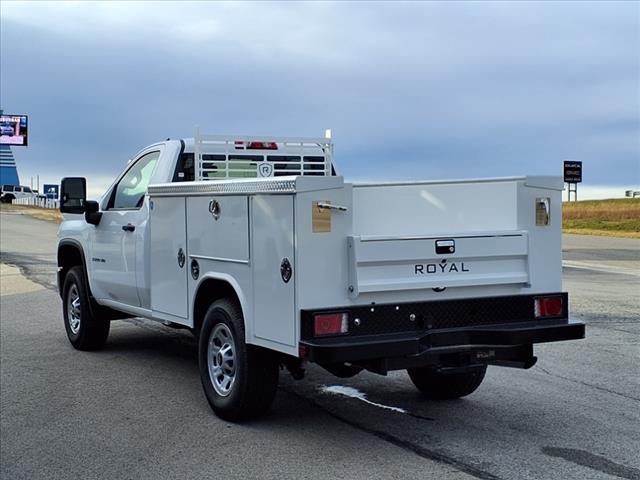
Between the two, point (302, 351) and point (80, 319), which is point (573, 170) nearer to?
point (80, 319)

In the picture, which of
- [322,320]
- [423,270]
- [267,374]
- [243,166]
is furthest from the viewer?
[243,166]

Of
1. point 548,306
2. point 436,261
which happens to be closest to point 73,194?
point 436,261

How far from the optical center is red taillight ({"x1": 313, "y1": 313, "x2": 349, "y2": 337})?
5531mm

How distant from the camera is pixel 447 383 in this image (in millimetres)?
7172

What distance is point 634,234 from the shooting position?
116 ft

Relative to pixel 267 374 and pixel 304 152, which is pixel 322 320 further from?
pixel 304 152

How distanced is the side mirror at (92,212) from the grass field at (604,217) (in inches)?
1113

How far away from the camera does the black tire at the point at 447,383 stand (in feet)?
23.4

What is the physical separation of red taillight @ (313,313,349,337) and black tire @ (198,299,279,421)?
2.72 ft

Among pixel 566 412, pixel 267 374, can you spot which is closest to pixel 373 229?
pixel 267 374

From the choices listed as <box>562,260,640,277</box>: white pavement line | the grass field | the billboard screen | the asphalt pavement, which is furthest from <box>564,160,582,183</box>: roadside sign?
the billboard screen

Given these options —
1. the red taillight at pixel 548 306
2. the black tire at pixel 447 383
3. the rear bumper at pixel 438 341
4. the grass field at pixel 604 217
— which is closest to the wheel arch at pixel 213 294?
the rear bumper at pixel 438 341

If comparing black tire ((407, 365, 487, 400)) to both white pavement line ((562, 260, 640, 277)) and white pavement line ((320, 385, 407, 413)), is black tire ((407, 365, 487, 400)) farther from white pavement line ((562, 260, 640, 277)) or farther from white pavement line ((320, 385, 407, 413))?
white pavement line ((562, 260, 640, 277))

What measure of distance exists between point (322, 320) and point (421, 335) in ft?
2.51
